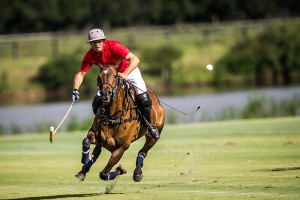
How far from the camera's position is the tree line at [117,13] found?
88.4 meters

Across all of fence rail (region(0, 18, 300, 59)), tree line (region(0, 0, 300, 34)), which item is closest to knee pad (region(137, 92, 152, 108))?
fence rail (region(0, 18, 300, 59))

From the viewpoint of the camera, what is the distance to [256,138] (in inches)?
987

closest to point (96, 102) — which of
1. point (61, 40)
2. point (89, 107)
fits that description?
point (89, 107)

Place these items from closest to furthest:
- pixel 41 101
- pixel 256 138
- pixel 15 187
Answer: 1. pixel 15 187
2. pixel 256 138
3. pixel 41 101

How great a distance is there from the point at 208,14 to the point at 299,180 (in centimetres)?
8300

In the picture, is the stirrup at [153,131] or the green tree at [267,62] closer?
the stirrup at [153,131]

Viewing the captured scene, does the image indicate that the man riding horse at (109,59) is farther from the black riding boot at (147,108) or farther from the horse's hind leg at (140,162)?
the horse's hind leg at (140,162)

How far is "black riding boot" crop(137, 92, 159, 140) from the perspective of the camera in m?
16.0

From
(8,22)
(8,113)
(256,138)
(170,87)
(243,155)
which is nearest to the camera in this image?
(243,155)

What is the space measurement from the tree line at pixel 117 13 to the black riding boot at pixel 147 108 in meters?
67.1

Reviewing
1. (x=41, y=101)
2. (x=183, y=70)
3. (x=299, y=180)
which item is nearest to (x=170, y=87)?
(x=183, y=70)

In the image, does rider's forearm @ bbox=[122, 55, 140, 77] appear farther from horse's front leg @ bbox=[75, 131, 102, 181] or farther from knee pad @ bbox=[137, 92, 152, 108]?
horse's front leg @ bbox=[75, 131, 102, 181]

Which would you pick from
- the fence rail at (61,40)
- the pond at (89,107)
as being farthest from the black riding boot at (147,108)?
the fence rail at (61,40)

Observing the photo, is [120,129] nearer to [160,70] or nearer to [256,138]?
[256,138]
